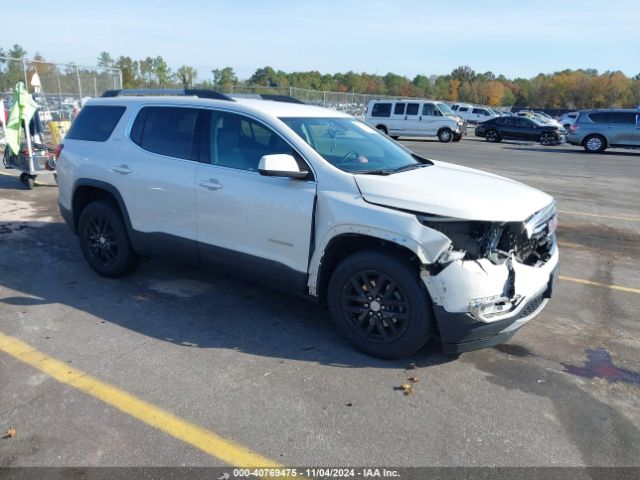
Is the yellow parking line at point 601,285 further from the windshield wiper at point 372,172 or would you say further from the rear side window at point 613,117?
the rear side window at point 613,117

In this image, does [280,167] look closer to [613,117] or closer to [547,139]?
[613,117]

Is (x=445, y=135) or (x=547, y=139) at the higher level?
(x=547, y=139)

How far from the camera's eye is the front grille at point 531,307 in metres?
3.62

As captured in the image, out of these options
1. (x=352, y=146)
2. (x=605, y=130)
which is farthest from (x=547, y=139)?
(x=352, y=146)

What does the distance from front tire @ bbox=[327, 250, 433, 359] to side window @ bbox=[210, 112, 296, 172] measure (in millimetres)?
1118

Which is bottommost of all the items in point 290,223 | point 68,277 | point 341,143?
point 68,277

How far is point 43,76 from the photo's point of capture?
19812mm

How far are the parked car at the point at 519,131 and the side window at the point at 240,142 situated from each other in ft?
86.5

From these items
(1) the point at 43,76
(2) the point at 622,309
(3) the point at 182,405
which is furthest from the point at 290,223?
(1) the point at 43,76

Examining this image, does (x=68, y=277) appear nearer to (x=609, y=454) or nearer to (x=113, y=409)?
(x=113, y=409)

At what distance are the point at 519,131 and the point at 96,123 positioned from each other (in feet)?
88.6

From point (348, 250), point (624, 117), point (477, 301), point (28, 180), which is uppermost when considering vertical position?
point (624, 117)

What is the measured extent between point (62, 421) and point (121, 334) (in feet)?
3.79

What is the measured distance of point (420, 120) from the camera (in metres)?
27.2
